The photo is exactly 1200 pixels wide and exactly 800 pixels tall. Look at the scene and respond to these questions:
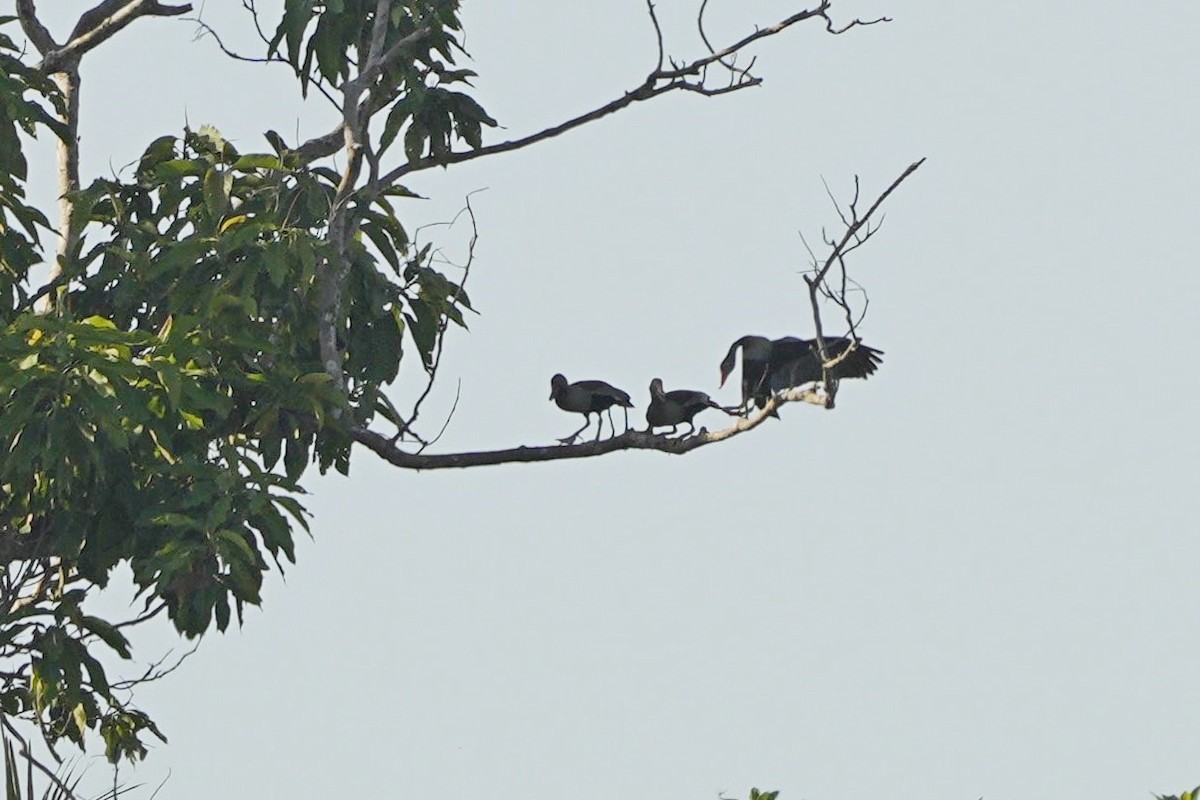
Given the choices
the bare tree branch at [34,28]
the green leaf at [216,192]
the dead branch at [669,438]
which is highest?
the bare tree branch at [34,28]

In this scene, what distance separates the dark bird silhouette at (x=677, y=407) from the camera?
9328 millimetres

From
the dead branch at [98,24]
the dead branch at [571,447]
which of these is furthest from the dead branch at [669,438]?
the dead branch at [98,24]

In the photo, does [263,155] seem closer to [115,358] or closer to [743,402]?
[115,358]

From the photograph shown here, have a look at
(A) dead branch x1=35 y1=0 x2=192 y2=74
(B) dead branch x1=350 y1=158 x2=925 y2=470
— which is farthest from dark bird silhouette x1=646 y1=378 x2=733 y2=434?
(A) dead branch x1=35 y1=0 x2=192 y2=74

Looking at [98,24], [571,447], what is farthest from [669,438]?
[98,24]

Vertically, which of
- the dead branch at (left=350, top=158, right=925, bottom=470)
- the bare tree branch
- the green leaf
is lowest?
the dead branch at (left=350, top=158, right=925, bottom=470)

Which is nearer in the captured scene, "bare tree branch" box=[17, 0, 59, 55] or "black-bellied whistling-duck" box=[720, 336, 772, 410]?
"black-bellied whistling-duck" box=[720, 336, 772, 410]

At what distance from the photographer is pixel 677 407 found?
932cm

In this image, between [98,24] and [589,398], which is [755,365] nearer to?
[589,398]

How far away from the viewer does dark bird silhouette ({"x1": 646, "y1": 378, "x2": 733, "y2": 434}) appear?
367 inches

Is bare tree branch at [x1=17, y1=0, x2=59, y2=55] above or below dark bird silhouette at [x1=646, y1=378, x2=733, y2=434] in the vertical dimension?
above

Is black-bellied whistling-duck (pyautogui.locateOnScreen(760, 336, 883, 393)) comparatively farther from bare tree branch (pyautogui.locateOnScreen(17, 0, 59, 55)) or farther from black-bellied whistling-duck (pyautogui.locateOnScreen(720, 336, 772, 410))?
bare tree branch (pyautogui.locateOnScreen(17, 0, 59, 55))

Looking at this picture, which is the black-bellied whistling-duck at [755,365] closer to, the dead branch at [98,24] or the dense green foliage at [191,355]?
the dense green foliage at [191,355]

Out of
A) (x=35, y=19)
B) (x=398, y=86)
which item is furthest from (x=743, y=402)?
(x=35, y=19)
